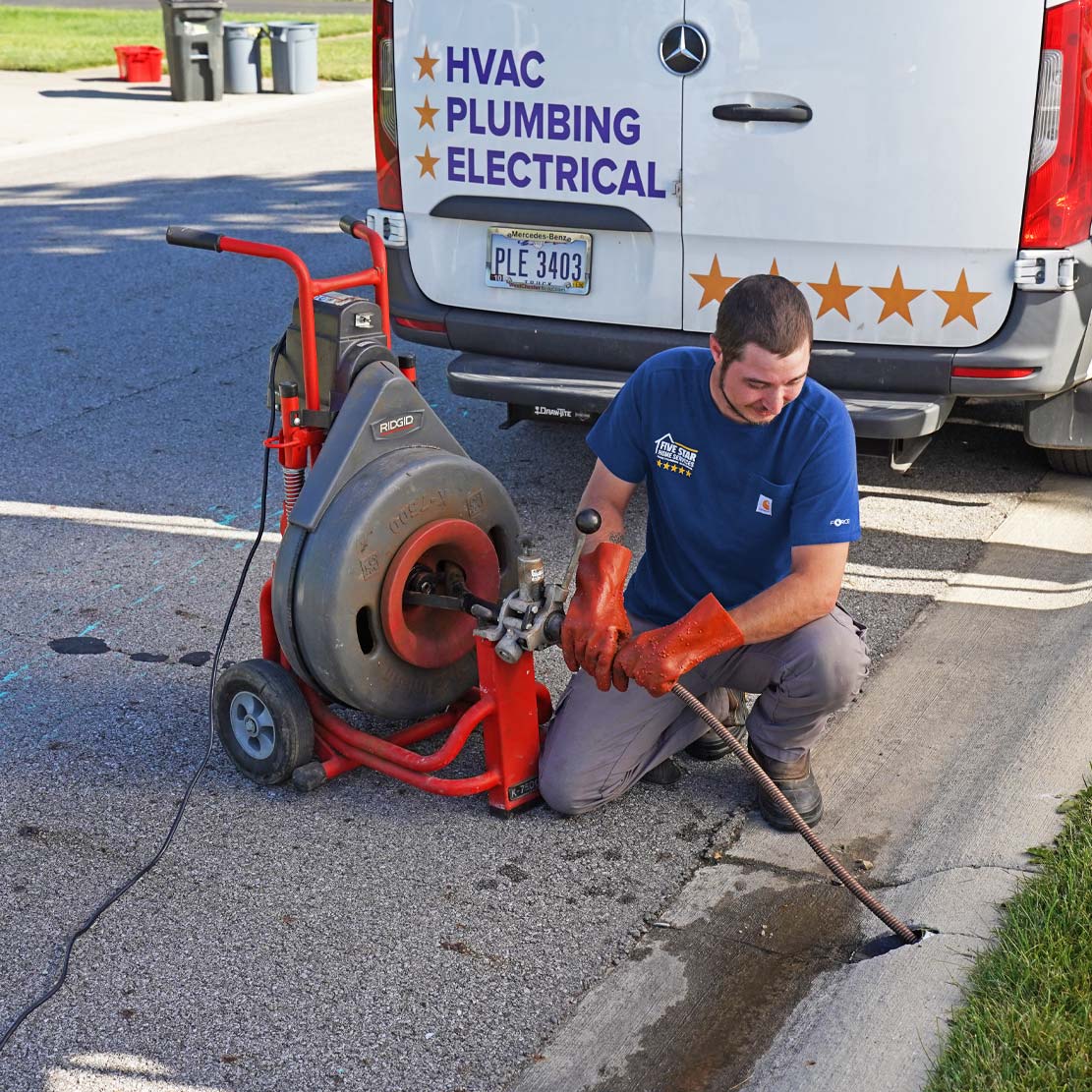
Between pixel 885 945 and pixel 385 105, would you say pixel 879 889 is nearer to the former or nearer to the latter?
pixel 885 945

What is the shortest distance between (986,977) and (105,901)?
1.83m

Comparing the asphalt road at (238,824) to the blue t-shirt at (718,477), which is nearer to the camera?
the asphalt road at (238,824)

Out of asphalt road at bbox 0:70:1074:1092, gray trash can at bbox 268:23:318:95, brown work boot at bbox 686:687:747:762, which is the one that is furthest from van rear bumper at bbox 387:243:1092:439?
gray trash can at bbox 268:23:318:95

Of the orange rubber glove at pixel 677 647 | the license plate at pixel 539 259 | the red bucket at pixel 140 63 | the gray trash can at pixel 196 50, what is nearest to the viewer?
the orange rubber glove at pixel 677 647

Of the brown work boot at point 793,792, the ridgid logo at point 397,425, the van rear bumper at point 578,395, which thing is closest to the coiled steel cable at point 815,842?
the brown work boot at point 793,792

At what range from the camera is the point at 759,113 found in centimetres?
Answer: 443

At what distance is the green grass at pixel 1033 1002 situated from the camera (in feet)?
8.19

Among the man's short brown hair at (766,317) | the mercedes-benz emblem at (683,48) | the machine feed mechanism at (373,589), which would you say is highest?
the mercedes-benz emblem at (683,48)

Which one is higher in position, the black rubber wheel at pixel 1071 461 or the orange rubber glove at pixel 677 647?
the orange rubber glove at pixel 677 647

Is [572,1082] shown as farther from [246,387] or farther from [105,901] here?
[246,387]

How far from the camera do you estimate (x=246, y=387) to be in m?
6.70

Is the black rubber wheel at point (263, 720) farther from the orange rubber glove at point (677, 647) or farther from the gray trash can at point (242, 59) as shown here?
the gray trash can at point (242, 59)

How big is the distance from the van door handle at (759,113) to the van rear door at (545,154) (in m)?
0.15

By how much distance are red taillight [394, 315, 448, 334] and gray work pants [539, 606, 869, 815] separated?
1.89 metres
